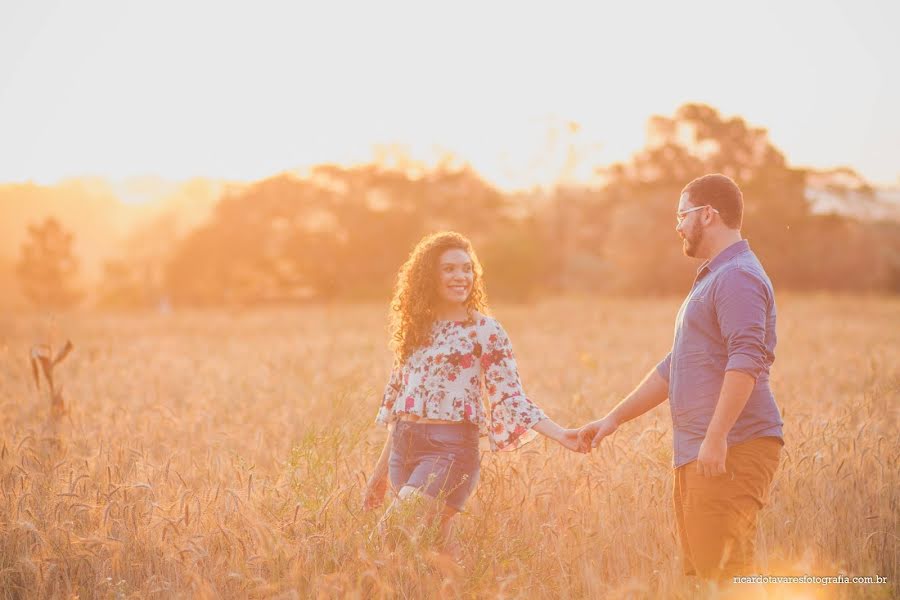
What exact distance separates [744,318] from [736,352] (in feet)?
0.55

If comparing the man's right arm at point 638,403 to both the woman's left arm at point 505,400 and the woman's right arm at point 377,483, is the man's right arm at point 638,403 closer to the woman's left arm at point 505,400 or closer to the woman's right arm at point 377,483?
the woman's left arm at point 505,400

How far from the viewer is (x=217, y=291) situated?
152ft

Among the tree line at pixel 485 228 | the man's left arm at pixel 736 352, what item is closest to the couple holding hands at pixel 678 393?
the man's left arm at pixel 736 352

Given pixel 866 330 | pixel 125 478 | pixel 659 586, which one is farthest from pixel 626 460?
pixel 866 330

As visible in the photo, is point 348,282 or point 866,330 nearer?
point 866,330

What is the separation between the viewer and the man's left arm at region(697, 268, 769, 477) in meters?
3.69

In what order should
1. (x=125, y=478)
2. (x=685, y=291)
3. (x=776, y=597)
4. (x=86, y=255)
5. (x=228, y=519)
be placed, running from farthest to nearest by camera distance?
(x=86, y=255) → (x=685, y=291) → (x=125, y=478) → (x=228, y=519) → (x=776, y=597)

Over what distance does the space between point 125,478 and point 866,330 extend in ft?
60.1

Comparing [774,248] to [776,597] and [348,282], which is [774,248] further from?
[776,597]

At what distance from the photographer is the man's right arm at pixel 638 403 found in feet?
14.8

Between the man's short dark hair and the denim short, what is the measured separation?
1.87m

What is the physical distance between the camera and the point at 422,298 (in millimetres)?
4957

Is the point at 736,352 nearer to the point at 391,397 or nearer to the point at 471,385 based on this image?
the point at 471,385

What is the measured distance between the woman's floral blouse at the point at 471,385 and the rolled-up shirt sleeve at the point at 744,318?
1.33 m
